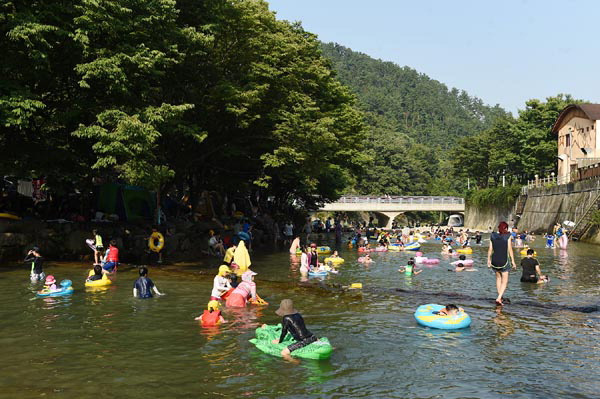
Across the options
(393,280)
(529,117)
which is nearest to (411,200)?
(529,117)

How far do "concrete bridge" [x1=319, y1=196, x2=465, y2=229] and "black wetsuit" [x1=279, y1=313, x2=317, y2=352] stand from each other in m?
75.4

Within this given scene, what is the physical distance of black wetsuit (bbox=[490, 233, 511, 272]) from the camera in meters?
15.8

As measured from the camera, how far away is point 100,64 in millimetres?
23484

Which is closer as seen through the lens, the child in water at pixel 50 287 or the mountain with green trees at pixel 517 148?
the child in water at pixel 50 287

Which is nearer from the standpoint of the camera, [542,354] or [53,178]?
[542,354]

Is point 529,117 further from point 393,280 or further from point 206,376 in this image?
point 206,376

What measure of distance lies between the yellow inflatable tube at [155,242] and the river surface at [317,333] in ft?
25.6

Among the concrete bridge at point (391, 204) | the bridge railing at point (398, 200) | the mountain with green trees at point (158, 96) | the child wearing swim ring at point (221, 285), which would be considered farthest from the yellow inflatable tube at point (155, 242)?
the bridge railing at point (398, 200)

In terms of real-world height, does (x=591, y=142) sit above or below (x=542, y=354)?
above

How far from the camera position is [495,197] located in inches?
3034

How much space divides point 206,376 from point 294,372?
1.55 m

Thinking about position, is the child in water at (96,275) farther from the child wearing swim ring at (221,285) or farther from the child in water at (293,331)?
the child in water at (293,331)

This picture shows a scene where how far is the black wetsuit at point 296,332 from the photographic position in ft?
36.5

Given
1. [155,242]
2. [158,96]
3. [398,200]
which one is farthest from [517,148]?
[155,242]
